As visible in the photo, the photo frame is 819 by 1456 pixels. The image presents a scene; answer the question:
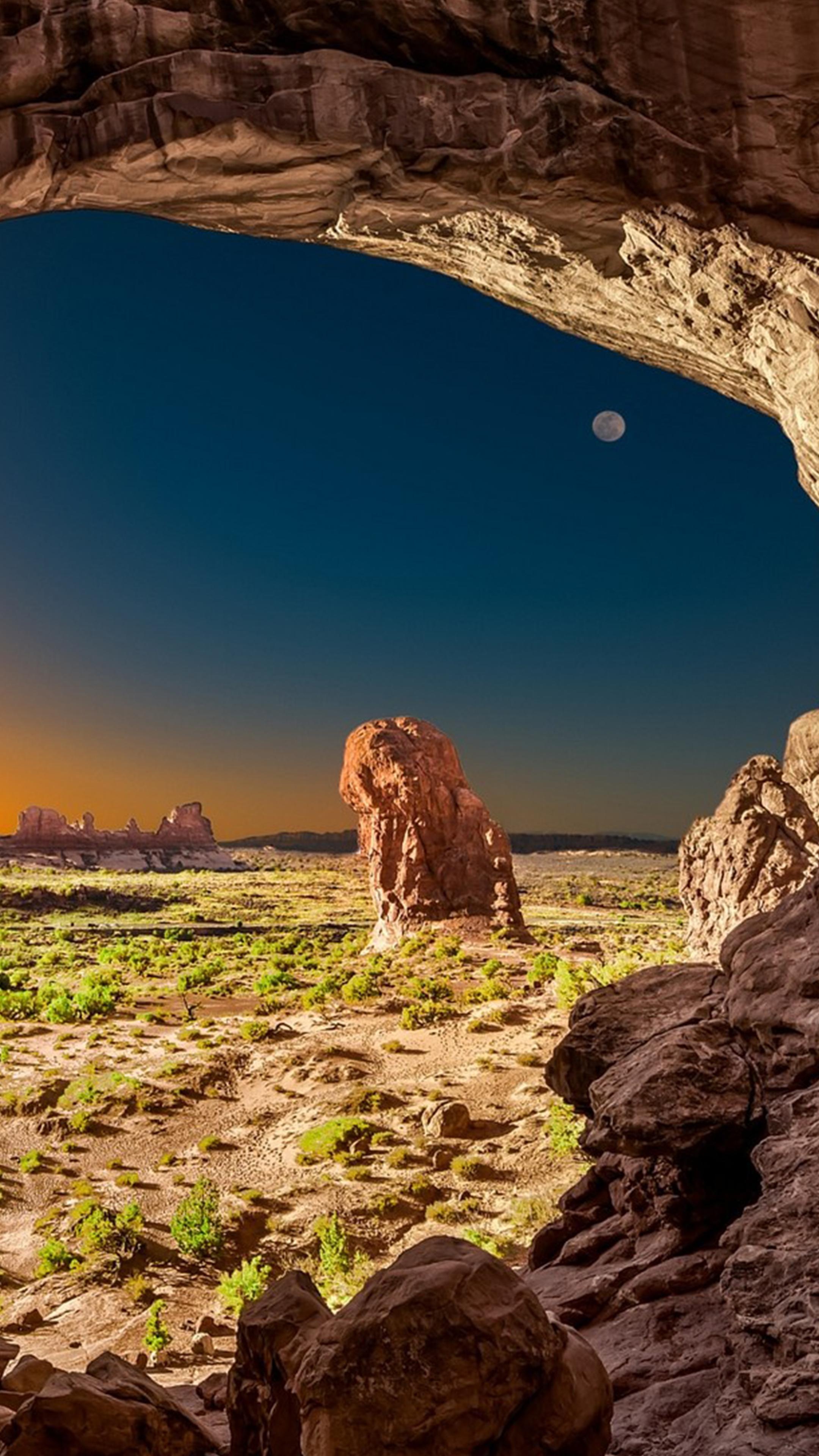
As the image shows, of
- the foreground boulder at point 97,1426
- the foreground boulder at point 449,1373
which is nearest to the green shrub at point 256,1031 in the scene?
the foreground boulder at point 97,1426

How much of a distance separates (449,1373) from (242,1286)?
11836mm

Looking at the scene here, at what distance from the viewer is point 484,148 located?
7.94 meters

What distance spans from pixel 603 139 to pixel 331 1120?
67.1 feet

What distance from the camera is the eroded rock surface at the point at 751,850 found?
926 inches

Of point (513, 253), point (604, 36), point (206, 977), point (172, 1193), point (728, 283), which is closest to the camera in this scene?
point (604, 36)

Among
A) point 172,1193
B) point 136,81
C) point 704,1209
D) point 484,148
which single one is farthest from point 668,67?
point 172,1193

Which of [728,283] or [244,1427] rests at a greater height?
[728,283]

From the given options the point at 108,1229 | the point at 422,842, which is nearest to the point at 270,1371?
the point at 108,1229

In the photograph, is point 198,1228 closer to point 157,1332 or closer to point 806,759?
point 157,1332

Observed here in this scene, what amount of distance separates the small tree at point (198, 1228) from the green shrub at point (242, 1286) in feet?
2.68

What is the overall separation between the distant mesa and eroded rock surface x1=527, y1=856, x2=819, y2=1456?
126115 mm

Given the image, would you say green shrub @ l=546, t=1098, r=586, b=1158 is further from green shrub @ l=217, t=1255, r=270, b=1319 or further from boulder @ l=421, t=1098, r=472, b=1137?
green shrub @ l=217, t=1255, r=270, b=1319

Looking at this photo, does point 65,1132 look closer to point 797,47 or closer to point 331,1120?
point 331,1120

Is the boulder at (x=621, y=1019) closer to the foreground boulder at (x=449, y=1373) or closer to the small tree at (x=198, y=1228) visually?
the foreground boulder at (x=449, y=1373)
